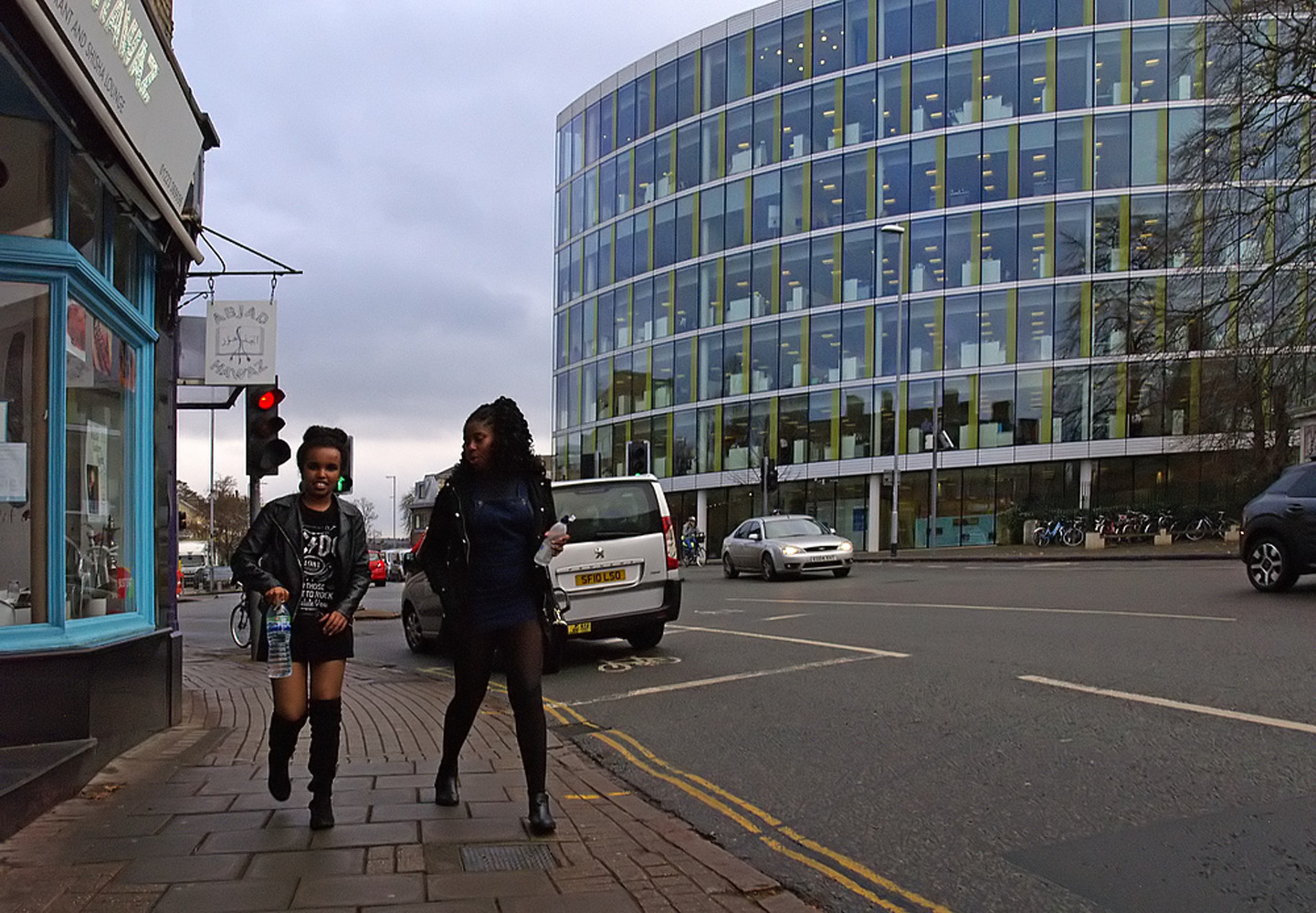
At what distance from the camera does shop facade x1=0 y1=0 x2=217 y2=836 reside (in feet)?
17.2

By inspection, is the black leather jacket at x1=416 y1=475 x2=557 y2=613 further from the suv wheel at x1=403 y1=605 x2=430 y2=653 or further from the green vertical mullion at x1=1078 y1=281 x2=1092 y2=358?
the green vertical mullion at x1=1078 y1=281 x2=1092 y2=358

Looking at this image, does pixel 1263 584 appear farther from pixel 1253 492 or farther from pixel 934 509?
pixel 934 509

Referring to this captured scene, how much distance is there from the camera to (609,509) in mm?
11078

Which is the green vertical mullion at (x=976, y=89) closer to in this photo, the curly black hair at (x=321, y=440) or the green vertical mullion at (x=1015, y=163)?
the green vertical mullion at (x=1015, y=163)

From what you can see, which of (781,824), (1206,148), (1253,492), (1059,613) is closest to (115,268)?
(781,824)

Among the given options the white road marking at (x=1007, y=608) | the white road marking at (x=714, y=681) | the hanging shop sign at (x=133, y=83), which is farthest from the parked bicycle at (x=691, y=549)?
the hanging shop sign at (x=133, y=83)

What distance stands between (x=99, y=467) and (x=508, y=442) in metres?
3.15

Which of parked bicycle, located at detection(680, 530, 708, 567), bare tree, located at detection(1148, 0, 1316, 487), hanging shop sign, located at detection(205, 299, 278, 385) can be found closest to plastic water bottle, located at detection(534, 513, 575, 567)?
hanging shop sign, located at detection(205, 299, 278, 385)

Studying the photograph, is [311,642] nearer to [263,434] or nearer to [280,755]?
[280,755]

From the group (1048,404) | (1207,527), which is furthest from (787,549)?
(1048,404)

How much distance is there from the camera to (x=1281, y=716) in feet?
20.5

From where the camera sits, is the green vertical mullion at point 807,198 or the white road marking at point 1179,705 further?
the green vertical mullion at point 807,198

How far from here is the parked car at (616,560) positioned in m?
10.8

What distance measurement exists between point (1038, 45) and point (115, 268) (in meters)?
43.3
